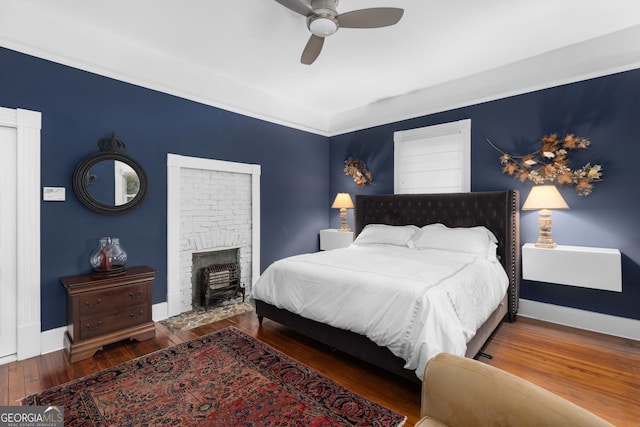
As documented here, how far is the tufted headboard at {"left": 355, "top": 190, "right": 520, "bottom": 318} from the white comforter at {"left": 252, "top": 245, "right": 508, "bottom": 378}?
1.21 ft

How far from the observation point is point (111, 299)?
2.70 metres

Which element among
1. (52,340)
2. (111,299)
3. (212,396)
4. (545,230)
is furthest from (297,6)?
(52,340)

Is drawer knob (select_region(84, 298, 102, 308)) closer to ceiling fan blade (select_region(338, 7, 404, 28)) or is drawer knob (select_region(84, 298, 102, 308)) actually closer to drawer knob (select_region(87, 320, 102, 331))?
drawer knob (select_region(87, 320, 102, 331))

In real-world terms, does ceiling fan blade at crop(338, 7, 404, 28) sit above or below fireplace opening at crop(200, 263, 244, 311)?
above

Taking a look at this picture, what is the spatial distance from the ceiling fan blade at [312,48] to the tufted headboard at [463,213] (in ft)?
7.68

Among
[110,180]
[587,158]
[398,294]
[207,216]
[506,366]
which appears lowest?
[506,366]

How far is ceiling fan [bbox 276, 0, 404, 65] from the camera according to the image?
Answer: 2.19 metres

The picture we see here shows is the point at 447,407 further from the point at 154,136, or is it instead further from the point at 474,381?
the point at 154,136

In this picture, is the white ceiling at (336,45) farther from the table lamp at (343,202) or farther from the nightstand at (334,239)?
the nightstand at (334,239)

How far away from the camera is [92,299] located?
2.59m

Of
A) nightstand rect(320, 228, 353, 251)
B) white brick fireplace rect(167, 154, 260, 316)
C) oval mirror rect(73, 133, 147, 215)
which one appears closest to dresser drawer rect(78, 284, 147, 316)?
white brick fireplace rect(167, 154, 260, 316)

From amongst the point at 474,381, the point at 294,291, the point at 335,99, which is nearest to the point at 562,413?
the point at 474,381

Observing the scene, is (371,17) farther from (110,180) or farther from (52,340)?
(52,340)

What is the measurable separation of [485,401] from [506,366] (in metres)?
1.72
